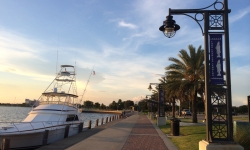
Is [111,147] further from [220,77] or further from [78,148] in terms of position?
[220,77]

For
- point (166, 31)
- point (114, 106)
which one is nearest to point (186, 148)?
point (166, 31)

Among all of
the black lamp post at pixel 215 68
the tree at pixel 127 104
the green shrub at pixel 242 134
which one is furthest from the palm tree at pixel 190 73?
the tree at pixel 127 104

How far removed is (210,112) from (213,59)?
153cm

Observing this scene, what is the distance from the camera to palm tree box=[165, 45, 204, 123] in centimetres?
2347

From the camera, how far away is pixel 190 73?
23953 mm

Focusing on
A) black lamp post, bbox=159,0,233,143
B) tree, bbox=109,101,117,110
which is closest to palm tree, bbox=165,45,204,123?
black lamp post, bbox=159,0,233,143

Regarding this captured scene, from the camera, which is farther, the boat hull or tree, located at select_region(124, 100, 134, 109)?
tree, located at select_region(124, 100, 134, 109)

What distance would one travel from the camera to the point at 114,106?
15538cm

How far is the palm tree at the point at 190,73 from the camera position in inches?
924

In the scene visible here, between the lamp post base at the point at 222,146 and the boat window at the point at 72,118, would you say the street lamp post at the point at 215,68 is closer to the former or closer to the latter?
the lamp post base at the point at 222,146

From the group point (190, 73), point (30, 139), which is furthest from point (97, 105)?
point (30, 139)

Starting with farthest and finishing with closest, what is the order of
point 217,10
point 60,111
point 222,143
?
point 60,111, point 217,10, point 222,143

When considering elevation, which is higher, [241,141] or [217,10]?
[217,10]

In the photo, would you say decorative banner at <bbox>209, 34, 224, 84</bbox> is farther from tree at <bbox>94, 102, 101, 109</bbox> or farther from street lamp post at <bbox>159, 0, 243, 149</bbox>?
tree at <bbox>94, 102, 101, 109</bbox>
